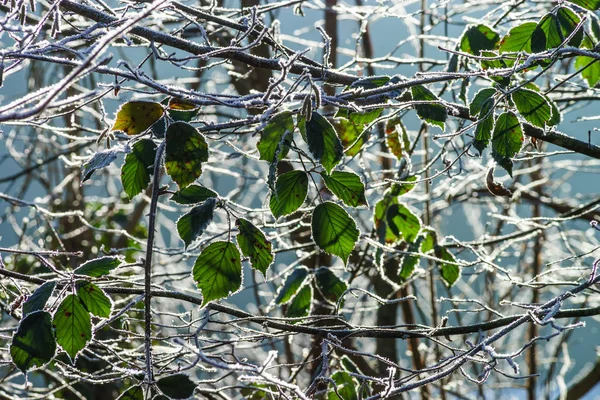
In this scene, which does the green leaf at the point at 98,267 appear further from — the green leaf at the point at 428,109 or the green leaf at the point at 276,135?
the green leaf at the point at 428,109

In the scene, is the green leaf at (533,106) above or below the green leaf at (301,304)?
above

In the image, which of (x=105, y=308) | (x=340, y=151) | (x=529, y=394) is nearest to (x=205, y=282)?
(x=105, y=308)

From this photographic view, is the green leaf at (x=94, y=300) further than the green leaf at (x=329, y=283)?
No

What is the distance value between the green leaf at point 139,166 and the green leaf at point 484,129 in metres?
0.51

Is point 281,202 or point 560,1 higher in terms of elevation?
point 560,1

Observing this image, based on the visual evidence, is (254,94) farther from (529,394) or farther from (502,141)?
(529,394)

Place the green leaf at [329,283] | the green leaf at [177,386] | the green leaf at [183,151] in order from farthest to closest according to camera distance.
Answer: the green leaf at [329,283], the green leaf at [177,386], the green leaf at [183,151]

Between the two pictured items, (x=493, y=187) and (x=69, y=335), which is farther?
(x=493, y=187)

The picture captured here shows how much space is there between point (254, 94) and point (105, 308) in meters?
0.38

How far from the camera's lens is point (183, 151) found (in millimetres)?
818

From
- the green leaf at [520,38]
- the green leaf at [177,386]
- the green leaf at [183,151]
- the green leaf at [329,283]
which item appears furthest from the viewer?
the green leaf at [329,283]

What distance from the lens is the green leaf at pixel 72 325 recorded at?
875 mm

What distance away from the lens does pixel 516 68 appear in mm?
910

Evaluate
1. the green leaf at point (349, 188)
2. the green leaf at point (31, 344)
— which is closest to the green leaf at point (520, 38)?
the green leaf at point (349, 188)
